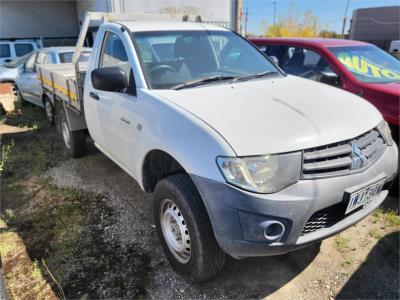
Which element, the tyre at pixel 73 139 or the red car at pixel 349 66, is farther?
the tyre at pixel 73 139

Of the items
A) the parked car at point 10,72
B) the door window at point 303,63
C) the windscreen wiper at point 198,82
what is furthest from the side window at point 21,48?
the windscreen wiper at point 198,82

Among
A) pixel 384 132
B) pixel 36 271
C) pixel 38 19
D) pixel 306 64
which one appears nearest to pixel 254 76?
pixel 384 132

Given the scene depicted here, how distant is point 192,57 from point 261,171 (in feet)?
5.38

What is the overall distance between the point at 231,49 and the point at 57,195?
2696mm

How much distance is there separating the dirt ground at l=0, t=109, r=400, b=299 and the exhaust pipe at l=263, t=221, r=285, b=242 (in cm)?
73

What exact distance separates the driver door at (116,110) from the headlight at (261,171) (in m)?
1.21

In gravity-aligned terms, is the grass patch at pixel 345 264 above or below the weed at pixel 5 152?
above

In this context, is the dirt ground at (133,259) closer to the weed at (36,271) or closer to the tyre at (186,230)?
the weed at (36,271)

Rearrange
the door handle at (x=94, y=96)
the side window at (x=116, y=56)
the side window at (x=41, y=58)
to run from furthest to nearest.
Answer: the side window at (x=41, y=58), the door handle at (x=94, y=96), the side window at (x=116, y=56)

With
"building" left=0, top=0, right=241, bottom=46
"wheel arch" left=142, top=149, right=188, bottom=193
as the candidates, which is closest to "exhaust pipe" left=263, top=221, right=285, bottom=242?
"wheel arch" left=142, top=149, right=188, bottom=193

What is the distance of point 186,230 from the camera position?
2.45 metres

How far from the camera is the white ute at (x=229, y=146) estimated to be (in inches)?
79.4

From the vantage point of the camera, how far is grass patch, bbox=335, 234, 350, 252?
3.00m

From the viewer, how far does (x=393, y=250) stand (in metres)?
2.98
